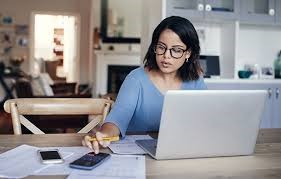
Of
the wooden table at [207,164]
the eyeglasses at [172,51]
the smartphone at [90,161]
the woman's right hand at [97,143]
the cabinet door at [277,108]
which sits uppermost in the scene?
the eyeglasses at [172,51]

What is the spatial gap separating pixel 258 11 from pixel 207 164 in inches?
117

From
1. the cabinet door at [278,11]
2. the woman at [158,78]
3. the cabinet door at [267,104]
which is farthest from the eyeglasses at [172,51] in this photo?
the cabinet door at [278,11]

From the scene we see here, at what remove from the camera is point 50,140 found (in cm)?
132

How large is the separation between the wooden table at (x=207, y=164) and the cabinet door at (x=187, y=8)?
223 centimetres

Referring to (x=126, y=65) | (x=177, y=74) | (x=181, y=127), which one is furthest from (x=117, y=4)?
(x=181, y=127)

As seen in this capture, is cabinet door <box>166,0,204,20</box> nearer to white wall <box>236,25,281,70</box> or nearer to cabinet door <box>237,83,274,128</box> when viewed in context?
white wall <box>236,25,281,70</box>

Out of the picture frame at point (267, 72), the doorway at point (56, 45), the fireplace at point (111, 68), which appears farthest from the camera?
the doorway at point (56, 45)

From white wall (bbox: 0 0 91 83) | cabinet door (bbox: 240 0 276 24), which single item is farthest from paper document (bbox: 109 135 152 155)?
white wall (bbox: 0 0 91 83)

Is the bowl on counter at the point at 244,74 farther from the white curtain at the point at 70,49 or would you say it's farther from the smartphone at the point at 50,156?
the white curtain at the point at 70,49

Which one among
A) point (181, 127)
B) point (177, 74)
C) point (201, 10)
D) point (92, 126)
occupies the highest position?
point (201, 10)

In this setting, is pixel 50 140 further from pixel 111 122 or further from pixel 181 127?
pixel 181 127

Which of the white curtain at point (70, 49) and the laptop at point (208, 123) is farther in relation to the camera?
the white curtain at point (70, 49)

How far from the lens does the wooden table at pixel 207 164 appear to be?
1002 millimetres

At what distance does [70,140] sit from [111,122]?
0.16 metres
